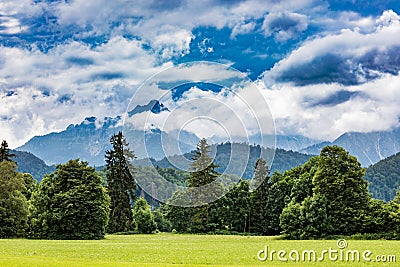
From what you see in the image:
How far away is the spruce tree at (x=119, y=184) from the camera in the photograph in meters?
82.0

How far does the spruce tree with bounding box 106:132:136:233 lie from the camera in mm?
82000

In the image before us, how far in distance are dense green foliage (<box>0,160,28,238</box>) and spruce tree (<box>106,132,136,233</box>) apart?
19.4 metres

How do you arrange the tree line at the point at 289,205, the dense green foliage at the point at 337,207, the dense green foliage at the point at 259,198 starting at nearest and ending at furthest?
the tree line at the point at 289,205
the dense green foliage at the point at 337,207
the dense green foliage at the point at 259,198

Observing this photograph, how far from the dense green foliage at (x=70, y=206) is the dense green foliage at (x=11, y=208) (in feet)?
5.09

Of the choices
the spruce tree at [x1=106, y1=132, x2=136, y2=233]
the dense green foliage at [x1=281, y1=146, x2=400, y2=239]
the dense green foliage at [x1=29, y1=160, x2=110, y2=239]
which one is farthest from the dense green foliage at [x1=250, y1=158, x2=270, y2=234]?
the dense green foliage at [x1=29, y1=160, x2=110, y2=239]

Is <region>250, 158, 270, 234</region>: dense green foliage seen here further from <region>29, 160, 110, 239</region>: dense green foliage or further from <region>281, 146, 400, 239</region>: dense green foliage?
<region>29, 160, 110, 239</region>: dense green foliage

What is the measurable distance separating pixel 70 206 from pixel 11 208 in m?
8.57

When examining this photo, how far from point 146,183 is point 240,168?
141 ft

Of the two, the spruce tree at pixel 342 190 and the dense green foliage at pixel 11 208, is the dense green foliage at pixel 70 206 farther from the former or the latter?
the spruce tree at pixel 342 190

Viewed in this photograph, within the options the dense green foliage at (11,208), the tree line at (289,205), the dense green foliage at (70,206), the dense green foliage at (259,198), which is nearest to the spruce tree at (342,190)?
the tree line at (289,205)

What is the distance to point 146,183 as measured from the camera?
320 feet

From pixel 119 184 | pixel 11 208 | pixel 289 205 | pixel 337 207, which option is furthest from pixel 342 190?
pixel 11 208

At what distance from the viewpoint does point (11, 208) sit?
205ft

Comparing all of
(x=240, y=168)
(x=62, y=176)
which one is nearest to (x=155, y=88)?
(x=240, y=168)
